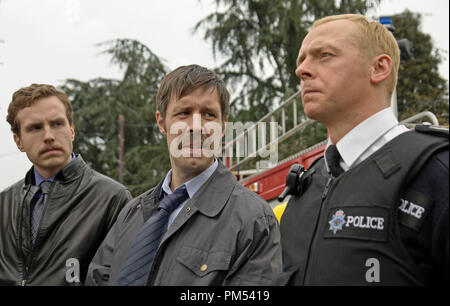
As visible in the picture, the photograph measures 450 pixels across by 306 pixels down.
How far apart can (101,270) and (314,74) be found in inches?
43.6

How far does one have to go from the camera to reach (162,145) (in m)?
9.21

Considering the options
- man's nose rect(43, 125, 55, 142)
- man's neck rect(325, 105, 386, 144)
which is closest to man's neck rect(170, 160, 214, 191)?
man's neck rect(325, 105, 386, 144)

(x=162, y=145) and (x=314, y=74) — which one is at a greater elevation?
(x=314, y=74)

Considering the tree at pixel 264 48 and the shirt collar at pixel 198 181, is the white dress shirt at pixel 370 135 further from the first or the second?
the tree at pixel 264 48

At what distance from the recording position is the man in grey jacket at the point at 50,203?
2.13 metres

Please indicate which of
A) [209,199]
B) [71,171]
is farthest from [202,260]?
[71,171]

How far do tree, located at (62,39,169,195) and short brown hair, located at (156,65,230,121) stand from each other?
7978 millimetres

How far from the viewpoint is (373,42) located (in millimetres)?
1694

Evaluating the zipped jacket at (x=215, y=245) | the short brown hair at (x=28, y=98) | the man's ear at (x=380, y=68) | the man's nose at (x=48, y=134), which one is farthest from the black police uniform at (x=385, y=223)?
the short brown hair at (x=28, y=98)

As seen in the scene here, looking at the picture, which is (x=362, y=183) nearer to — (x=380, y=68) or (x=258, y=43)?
(x=380, y=68)

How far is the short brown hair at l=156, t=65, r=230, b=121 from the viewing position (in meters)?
1.94

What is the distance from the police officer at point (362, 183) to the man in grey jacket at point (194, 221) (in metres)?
0.14
